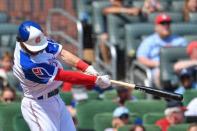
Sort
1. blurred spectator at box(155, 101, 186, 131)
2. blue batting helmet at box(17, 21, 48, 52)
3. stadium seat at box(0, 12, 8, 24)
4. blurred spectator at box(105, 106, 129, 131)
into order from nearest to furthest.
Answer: blue batting helmet at box(17, 21, 48, 52)
blurred spectator at box(105, 106, 129, 131)
blurred spectator at box(155, 101, 186, 131)
stadium seat at box(0, 12, 8, 24)

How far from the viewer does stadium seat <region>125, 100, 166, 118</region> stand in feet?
31.9

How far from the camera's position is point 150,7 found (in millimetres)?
12477

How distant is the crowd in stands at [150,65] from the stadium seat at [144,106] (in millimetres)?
49

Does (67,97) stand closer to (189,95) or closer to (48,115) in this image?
(189,95)

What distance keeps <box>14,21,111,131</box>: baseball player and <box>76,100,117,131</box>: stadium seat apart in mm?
2077

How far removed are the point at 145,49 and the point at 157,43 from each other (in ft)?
0.66

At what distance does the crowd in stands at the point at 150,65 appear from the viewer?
912 centimetres

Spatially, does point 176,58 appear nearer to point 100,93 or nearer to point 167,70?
point 167,70

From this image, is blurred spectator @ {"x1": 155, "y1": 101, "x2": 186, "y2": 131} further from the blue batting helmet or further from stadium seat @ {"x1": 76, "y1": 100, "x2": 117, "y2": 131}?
the blue batting helmet

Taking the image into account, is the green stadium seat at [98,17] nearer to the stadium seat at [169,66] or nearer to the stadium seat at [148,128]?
the stadium seat at [169,66]

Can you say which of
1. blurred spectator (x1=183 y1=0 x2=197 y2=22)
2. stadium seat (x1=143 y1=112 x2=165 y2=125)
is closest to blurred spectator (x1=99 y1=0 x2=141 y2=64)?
blurred spectator (x1=183 y1=0 x2=197 y2=22)

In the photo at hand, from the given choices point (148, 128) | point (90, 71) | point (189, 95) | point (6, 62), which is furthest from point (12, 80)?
point (90, 71)

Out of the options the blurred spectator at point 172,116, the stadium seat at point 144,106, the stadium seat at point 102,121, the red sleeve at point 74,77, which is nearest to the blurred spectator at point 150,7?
the stadium seat at point 144,106

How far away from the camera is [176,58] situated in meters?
10.8
